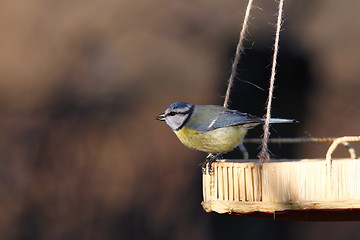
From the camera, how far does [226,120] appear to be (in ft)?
8.64

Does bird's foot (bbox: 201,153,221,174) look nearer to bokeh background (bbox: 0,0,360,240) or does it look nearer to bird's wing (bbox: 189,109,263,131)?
bird's wing (bbox: 189,109,263,131)

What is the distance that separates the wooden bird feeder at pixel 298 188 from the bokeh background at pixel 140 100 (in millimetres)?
2641

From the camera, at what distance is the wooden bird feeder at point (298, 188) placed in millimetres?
2041

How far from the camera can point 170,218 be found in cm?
498

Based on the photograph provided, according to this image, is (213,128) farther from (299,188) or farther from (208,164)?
(299,188)

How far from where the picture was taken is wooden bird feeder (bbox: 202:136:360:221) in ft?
6.70

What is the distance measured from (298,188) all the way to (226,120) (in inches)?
25.9

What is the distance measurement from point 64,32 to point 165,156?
4.58 ft

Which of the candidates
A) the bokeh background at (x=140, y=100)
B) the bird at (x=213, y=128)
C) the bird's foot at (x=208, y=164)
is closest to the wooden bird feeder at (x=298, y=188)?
the bird's foot at (x=208, y=164)

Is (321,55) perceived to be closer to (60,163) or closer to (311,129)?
(311,129)

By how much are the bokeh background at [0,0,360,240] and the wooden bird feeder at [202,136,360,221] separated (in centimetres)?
264

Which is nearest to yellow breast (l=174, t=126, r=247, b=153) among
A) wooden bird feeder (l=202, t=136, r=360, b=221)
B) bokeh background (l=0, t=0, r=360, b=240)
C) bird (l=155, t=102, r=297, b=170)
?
bird (l=155, t=102, r=297, b=170)

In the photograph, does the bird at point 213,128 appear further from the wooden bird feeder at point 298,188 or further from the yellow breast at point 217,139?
the wooden bird feeder at point 298,188

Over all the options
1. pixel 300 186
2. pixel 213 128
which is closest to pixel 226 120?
pixel 213 128
